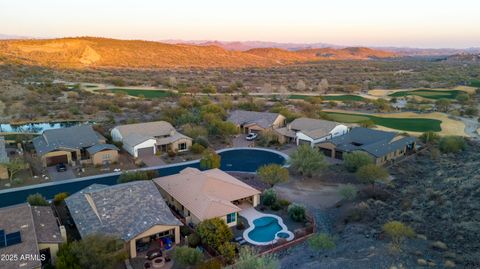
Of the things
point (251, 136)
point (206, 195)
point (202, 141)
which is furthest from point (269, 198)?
point (251, 136)

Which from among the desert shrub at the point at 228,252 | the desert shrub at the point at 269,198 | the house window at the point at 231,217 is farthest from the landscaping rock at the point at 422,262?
the desert shrub at the point at 269,198

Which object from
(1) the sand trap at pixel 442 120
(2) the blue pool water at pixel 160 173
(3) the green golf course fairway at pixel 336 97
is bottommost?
(2) the blue pool water at pixel 160 173

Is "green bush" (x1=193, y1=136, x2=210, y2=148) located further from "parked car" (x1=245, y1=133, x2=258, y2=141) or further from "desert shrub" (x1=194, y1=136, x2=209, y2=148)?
"parked car" (x1=245, y1=133, x2=258, y2=141)

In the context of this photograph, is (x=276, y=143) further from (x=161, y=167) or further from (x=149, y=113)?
(x=149, y=113)

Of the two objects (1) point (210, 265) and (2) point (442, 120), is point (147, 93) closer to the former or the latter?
(2) point (442, 120)

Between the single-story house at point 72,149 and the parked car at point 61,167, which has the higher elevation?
the single-story house at point 72,149

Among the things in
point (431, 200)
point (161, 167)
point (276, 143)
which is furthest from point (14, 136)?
point (431, 200)

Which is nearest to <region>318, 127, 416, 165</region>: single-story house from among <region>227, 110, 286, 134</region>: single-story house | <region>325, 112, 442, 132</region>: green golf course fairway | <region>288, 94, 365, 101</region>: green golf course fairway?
<region>227, 110, 286, 134</region>: single-story house

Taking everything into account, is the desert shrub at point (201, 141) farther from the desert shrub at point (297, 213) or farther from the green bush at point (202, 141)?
the desert shrub at point (297, 213)
